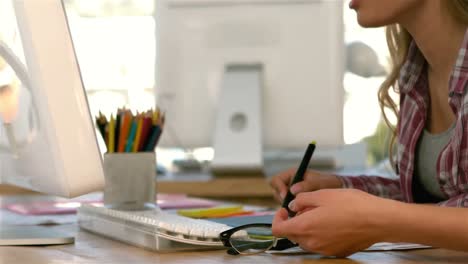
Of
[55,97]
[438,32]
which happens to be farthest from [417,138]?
[55,97]

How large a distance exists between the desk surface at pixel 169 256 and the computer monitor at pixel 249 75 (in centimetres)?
109

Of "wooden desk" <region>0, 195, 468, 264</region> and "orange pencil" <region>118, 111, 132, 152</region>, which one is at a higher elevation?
"orange pencil" <region>118, 111, 132, 152</region>

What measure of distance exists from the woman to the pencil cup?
26 cm

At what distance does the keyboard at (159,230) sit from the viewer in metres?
1.00

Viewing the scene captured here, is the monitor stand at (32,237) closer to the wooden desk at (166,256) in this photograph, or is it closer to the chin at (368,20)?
the wooden desk at (166,256)

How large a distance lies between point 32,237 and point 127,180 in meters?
0.23

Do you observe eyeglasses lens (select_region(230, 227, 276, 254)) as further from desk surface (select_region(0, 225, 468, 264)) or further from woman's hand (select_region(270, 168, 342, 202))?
woman's hand (select_region(270, 168, 342, 202))

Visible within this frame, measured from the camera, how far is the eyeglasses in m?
0.98

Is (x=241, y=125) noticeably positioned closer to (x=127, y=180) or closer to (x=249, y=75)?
(x=249, y=75)

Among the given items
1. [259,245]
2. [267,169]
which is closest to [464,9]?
[259,245]

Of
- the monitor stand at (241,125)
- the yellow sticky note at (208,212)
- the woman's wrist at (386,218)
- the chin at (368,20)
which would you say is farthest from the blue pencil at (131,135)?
the monitor stand at (241,125)

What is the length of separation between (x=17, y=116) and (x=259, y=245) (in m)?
0.36

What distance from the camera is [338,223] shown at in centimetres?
92

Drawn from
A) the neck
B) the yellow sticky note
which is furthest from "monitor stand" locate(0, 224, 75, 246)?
the neck
